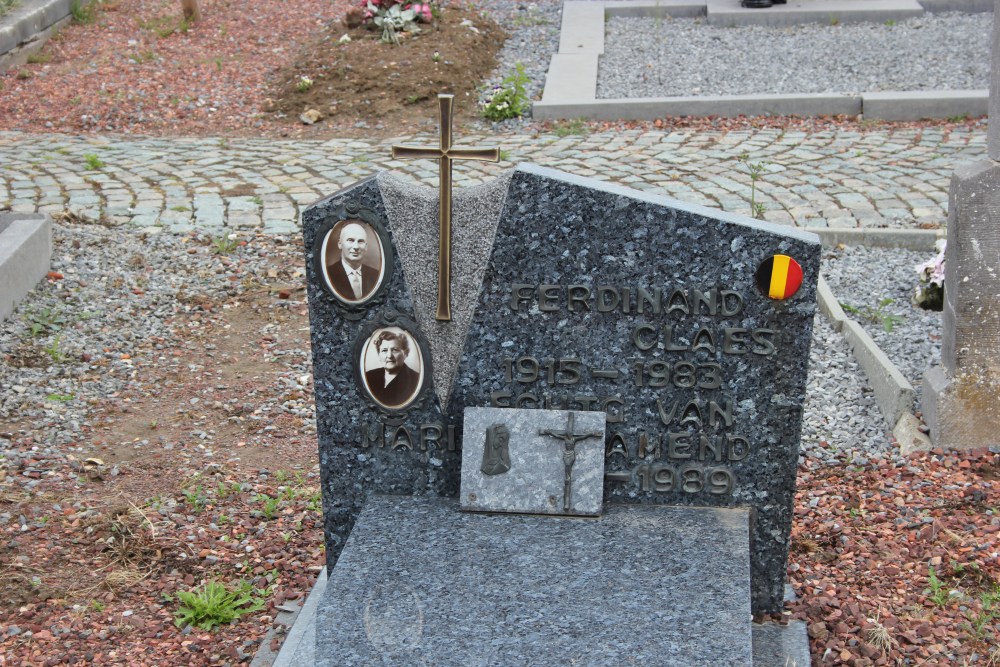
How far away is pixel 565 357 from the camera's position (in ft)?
10.8

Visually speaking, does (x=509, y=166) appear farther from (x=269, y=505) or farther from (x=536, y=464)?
(x=536, y=464)

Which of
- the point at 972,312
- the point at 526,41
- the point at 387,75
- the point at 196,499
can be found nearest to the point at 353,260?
the point at 196,499

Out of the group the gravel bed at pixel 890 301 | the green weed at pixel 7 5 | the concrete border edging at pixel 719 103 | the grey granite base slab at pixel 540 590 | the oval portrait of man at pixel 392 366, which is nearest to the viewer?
the grey granite base slab at pixel 540 590

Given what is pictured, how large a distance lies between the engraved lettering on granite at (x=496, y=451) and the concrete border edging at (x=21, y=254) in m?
3.62

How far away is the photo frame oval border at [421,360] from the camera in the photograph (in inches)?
131

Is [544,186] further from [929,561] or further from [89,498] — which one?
[89,498]

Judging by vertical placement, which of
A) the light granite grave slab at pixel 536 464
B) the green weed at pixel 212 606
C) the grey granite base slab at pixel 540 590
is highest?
the light granite grave slab at pixel 536 464

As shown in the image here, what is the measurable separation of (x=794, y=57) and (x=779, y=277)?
8.54 meters

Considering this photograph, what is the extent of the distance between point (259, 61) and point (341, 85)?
1.53 metres

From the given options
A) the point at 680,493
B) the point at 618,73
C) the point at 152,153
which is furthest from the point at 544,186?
the point at 618,73

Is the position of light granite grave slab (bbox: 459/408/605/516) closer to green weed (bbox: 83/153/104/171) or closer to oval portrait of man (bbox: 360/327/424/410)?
oval portrait of man (bbox: 360/327/424/410)

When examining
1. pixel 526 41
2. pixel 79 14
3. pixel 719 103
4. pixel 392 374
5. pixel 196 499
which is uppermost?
pixel 79 14

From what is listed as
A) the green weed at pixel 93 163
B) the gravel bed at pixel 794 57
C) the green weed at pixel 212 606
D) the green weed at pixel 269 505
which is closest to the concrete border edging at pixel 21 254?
the green weed at pixel 93 163

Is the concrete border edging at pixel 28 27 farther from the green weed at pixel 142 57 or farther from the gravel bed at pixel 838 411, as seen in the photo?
the gravel bed at pixel 838 411
